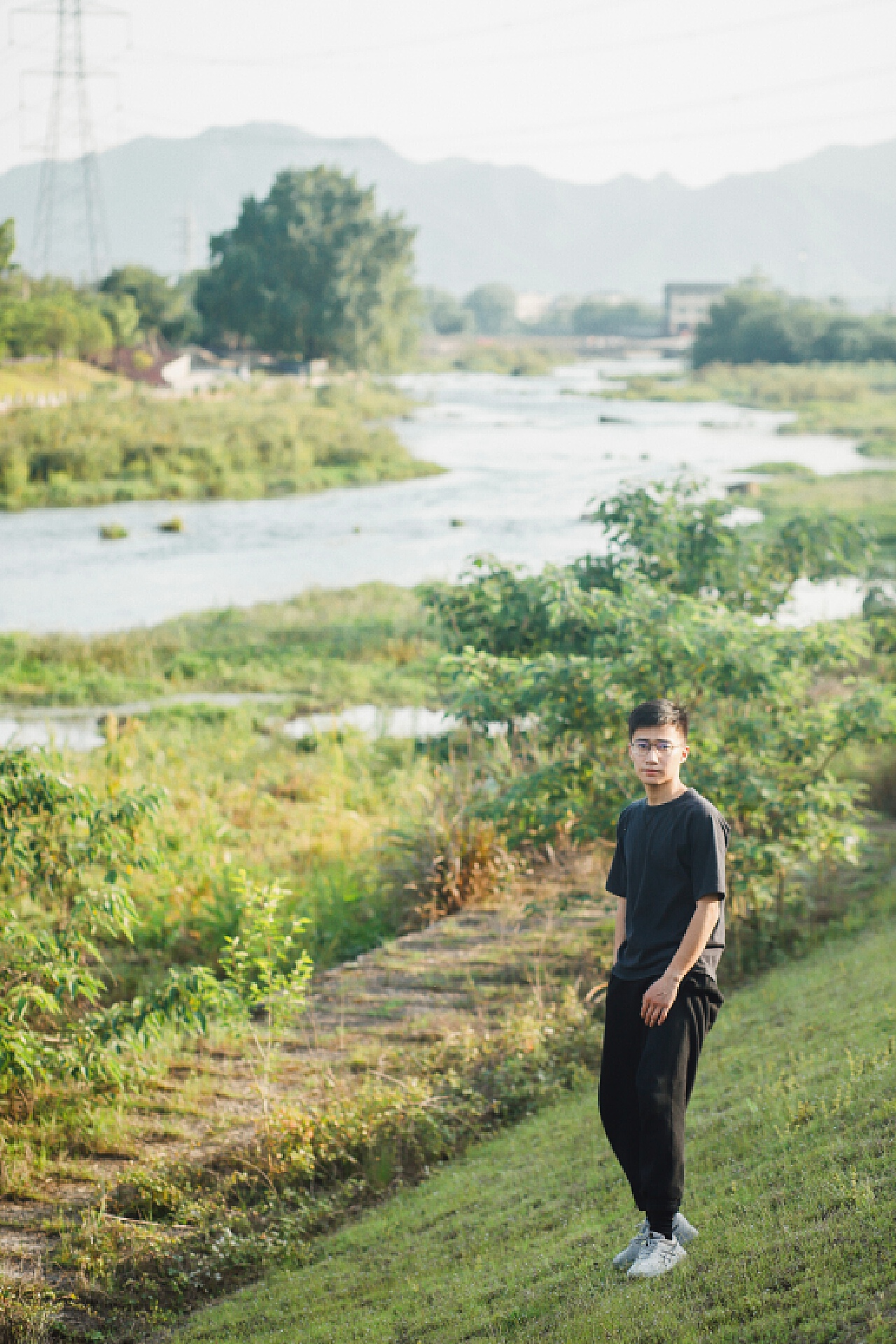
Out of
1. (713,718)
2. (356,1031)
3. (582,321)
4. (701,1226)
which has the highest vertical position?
(582,321)

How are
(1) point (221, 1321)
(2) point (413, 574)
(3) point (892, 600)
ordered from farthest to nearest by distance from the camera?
(2) point (413, 574) → (3) point (892, 600) → (1) point (221, 1321)

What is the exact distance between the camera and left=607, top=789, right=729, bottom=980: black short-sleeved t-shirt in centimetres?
349

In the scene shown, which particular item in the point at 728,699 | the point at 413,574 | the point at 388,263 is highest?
the point at 388,263

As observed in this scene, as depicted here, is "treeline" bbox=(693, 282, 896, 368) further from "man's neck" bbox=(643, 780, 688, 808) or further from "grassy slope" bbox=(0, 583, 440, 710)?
"man's neck" bbox=(643, 780, 688, 808)

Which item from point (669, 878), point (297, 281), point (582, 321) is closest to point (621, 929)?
point (669, 878)

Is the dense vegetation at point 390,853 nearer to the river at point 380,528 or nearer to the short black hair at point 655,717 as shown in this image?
the river at point 380,528

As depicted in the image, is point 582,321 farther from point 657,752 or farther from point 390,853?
point 657,752

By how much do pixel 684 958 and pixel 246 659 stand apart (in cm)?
1754

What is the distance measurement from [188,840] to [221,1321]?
6297 mm

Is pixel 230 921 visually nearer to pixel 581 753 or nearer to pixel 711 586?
pixel 581 753

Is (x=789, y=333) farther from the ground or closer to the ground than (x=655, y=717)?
farther from the ground

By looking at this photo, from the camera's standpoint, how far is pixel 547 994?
24.6 feet

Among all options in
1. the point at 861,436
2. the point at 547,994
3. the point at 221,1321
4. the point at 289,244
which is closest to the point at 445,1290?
the point at 221,1321

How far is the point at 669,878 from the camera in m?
3.57
